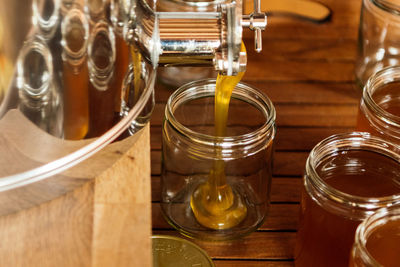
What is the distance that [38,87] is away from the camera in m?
0.54

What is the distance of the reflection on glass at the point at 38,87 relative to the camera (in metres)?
0.53

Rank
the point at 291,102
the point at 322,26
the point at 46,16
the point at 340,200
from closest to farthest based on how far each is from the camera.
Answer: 1. the point at 46,16
2. the point at 340,200
3. the point at 291,102
4. the point at 322,26

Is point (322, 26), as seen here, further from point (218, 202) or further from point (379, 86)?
point (218, 202)

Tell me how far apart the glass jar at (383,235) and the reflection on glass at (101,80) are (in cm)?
23

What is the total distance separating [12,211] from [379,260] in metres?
0.31

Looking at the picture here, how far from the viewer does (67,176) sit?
59cm

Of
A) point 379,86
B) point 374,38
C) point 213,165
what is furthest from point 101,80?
point 374,38

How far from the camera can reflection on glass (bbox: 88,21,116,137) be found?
580mm

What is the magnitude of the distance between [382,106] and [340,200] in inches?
8.6

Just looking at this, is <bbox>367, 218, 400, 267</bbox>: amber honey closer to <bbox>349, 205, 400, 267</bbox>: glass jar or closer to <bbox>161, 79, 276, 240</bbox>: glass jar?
<bbox>349, 205, 400, 267</bbox>: glass jar

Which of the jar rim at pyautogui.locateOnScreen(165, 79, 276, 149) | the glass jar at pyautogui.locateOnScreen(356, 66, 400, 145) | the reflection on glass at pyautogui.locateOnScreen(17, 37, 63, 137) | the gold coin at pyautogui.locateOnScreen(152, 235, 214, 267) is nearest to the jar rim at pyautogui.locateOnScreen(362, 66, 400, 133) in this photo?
the glass jar at pyautogui.locateOnScreen(356, 66, 400, 145)

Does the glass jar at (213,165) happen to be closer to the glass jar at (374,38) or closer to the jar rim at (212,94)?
the jar rim at (212,94)

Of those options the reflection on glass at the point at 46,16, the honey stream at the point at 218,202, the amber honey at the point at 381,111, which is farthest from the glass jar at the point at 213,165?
the reflection on glass at the point at 46,16

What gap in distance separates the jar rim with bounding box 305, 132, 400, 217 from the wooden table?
111 mm
